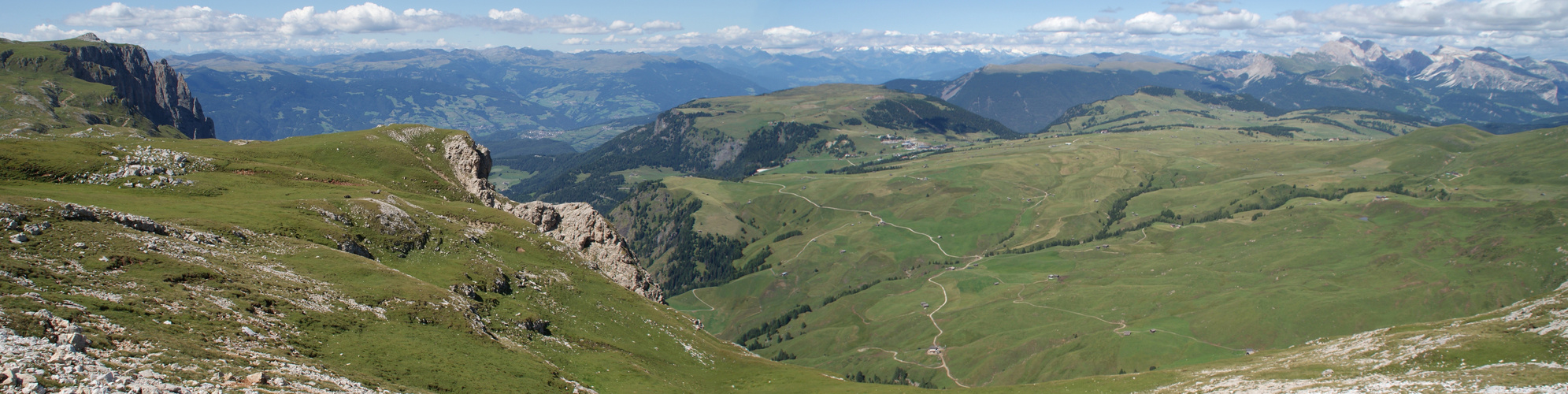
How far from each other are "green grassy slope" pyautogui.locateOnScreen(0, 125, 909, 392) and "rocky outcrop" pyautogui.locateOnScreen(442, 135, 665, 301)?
23.5 ft

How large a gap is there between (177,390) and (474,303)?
38.2 metres

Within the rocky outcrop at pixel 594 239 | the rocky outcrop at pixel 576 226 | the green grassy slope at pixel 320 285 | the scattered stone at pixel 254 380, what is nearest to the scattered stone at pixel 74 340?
the green grassy slope at pixel 320 285

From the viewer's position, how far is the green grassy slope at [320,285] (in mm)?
40562

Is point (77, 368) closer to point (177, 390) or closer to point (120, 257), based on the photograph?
point (177, 390)

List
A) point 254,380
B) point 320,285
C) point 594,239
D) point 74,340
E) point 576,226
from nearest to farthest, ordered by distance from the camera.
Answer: point 74,340, point 254,380, point 320,285, point 594,239, point 576,226

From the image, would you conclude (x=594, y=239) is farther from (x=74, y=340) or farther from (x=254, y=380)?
(x=74, y=340)

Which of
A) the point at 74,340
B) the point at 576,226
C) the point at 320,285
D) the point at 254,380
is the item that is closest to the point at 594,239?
the point at 576,226

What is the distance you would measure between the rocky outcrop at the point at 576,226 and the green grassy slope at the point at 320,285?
715cm

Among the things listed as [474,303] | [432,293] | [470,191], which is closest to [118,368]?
[432,293]

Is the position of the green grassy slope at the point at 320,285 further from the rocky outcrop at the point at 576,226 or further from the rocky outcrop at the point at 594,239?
the rocky outcrop at the point at 594,239

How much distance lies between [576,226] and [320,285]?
59309 millimetres

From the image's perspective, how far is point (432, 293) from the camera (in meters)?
63.8

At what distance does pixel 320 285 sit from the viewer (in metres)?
56.7

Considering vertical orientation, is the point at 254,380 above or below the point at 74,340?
below
